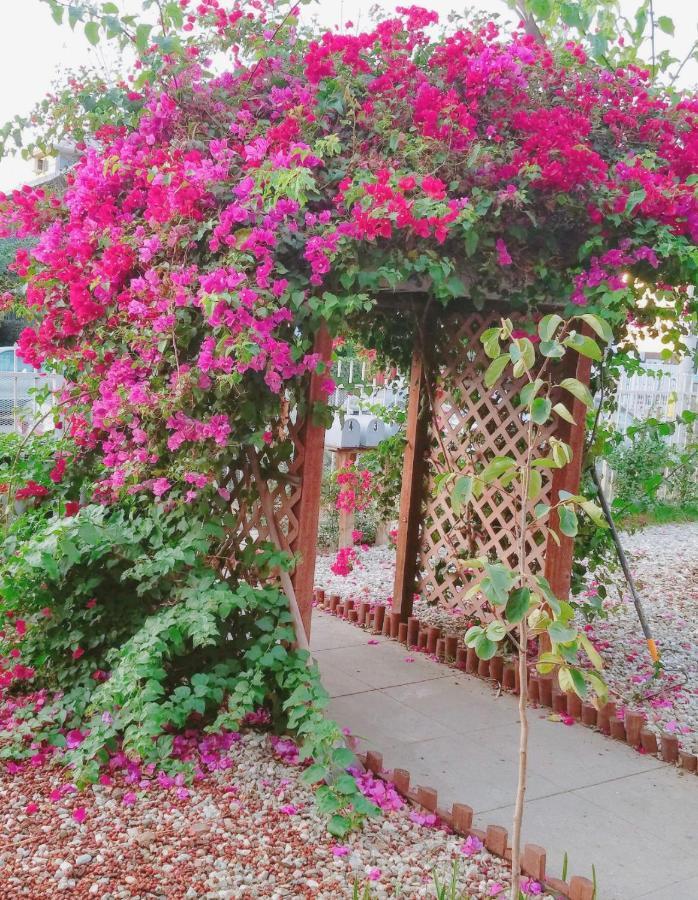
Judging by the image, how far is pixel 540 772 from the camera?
3.14 metres

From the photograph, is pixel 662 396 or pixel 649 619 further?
pixel 662 396

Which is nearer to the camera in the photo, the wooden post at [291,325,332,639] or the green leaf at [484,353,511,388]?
the green leaf at [484,353,511,388]

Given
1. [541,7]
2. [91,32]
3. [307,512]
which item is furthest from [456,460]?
[91,32]

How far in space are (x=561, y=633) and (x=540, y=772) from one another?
1.59 metres

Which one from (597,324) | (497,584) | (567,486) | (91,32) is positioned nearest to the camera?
(497,584)

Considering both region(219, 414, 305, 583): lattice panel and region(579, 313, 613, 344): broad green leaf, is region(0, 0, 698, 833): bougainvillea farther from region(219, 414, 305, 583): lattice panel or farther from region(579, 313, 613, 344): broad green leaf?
region(579, 313, 613, 344): broad green leaf

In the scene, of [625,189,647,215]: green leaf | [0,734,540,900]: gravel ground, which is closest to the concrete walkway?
[0,734,540,900]: gravel ground

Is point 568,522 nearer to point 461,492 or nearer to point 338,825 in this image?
point 461,492

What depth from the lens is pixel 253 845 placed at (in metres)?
2.42

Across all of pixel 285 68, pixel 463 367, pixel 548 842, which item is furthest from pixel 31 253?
pixel 548 842

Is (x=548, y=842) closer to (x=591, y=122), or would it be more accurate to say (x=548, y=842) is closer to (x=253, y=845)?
(x=253, y=845)

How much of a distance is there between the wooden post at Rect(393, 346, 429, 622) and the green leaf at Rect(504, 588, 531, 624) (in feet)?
9.59

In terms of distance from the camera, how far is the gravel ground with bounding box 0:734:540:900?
2.22 metres

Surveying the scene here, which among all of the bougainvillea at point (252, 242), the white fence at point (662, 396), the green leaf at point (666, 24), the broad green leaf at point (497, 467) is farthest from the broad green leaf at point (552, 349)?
the white fence at point (662, 396)
